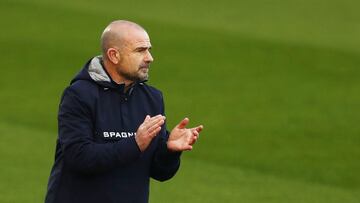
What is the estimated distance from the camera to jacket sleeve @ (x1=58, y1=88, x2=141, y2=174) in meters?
6.22

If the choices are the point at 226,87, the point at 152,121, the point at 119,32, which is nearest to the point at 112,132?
the point at 152,121

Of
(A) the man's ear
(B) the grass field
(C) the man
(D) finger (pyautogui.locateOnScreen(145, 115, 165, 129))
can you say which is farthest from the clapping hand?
(B) the grass field

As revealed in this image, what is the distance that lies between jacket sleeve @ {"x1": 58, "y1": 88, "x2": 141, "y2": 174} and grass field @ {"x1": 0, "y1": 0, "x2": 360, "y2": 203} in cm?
522

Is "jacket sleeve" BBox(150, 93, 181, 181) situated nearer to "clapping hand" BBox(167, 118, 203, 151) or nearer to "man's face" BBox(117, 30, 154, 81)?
"clapping hand" BBox(167, 118, 203, 151)

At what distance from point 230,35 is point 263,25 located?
1.20 metres

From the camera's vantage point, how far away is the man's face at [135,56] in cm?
641

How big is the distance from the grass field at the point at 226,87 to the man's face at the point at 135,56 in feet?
17.3

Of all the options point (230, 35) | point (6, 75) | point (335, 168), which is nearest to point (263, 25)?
point (230, 35)

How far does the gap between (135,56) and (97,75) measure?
257 millimetres

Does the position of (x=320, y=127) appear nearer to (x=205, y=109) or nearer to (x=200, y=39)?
(x=205, y=109)

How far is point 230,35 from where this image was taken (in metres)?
23.7

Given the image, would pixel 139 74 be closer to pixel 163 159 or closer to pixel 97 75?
pixel 97 75

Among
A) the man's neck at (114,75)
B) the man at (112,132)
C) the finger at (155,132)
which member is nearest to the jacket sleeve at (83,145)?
the man at (112,132)

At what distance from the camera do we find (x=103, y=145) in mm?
6273
